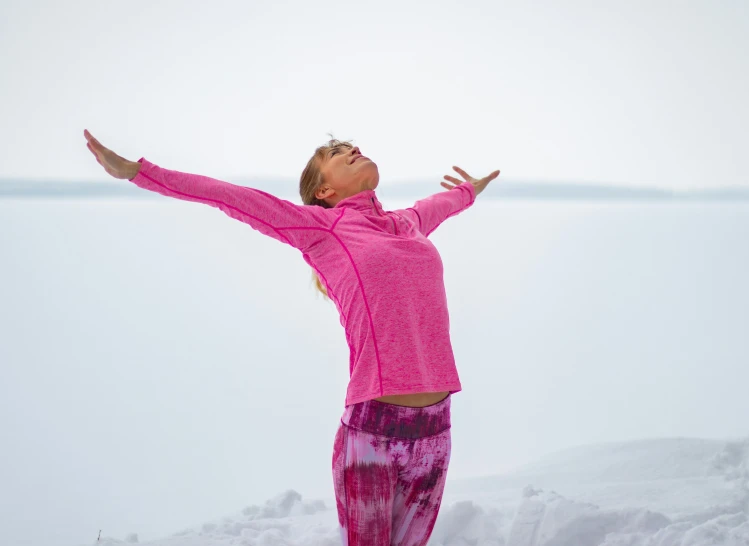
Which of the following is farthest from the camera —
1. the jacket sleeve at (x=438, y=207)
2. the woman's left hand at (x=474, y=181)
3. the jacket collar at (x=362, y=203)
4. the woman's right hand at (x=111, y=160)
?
the woman's left hand at (x=474, y=181)

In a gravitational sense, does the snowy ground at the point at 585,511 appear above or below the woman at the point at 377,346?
below

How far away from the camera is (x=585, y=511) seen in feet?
6.51

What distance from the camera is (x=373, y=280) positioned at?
1347mm

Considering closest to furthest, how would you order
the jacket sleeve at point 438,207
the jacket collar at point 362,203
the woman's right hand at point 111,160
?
the woman's right hand at point 111,160 < the jacket collar at point 362,203 < the jacket sleeve at point 438,207

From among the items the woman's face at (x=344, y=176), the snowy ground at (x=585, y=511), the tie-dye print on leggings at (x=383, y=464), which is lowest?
the snowy ground at (x=585, y=511)

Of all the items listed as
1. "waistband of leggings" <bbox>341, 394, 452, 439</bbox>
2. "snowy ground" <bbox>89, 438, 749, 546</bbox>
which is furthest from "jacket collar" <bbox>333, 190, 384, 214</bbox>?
"snowy ground" <bbox>89, 438, 749, 546</bbox>

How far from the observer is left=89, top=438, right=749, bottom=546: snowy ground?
6.34 ft

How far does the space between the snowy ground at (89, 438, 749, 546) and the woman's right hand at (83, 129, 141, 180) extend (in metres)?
1.10

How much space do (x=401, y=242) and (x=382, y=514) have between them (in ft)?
1.63

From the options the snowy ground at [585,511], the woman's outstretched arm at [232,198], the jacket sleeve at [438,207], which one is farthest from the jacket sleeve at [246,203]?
the snowy ground at [585,511]

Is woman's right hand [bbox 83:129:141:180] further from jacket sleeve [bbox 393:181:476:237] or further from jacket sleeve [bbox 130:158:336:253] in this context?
jacket sleeve [bbox 393:181:476:237]

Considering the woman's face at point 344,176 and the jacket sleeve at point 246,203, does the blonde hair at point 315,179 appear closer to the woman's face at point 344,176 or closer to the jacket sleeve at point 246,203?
the woman's face at point 344,176

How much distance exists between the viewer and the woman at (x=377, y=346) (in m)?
1.30

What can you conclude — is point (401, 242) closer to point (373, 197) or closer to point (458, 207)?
point (373, 197)
